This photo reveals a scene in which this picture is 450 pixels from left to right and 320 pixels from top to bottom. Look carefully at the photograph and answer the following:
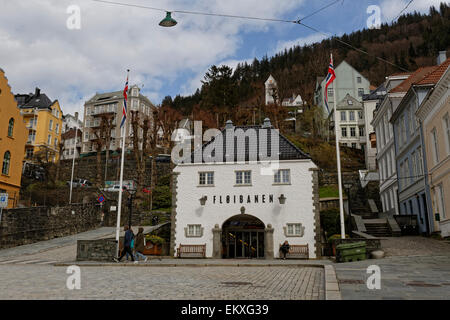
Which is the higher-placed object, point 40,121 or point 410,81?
point 40,121

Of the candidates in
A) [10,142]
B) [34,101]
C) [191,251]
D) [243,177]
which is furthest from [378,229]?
[34,101]

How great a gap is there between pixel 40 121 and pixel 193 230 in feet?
191

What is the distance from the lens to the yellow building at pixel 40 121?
7119cm

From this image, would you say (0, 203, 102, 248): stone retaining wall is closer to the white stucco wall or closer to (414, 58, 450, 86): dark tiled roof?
the white stucco wall

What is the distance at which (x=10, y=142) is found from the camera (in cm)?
3441

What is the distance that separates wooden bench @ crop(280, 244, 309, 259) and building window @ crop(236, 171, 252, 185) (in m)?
5.12

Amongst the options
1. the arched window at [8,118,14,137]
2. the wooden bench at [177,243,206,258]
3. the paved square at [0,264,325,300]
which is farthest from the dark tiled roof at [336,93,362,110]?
the paved square at [0,264,325,300]

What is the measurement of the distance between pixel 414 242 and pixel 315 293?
55.8ft

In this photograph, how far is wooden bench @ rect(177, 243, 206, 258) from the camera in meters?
24.9

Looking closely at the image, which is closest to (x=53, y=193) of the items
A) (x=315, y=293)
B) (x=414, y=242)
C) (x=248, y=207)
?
(x=248, y=207)

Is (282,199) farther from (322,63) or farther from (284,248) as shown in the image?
(322,63)

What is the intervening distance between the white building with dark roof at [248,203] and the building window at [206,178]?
7 cm

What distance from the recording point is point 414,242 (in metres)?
22.8
